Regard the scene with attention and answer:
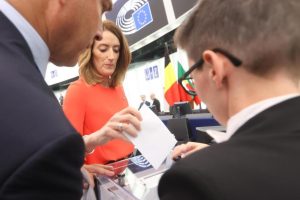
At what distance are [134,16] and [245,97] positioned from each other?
6.12 m

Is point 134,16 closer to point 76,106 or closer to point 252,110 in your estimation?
point 76,106

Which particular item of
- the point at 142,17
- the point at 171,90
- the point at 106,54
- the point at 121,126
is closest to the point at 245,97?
the point at 121,126

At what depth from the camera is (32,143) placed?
425 millimetres

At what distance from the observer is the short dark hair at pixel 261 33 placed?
2.00 feet

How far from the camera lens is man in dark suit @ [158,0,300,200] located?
18.4 inches

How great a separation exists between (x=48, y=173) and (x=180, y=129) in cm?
118

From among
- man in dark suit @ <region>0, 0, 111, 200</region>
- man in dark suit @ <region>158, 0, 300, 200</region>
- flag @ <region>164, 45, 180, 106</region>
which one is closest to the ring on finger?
man in dark suit @ <region>158, 0, 300, 200</region>

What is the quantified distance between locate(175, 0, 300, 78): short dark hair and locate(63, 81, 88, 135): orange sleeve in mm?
938

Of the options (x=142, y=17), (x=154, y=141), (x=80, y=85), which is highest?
(x=142, y=17)

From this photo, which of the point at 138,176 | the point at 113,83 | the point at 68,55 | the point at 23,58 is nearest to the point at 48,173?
the point at 23,58

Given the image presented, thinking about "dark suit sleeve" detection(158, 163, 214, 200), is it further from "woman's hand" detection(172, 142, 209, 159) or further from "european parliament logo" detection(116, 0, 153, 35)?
"european parliament logo" detection(116, 0, 153, 35)

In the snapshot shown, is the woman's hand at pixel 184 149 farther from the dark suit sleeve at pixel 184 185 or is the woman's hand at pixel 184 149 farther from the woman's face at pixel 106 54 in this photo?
the woman's face at pixel 106 54

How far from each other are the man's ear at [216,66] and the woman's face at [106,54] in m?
1.05

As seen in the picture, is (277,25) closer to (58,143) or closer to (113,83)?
(58,143)
